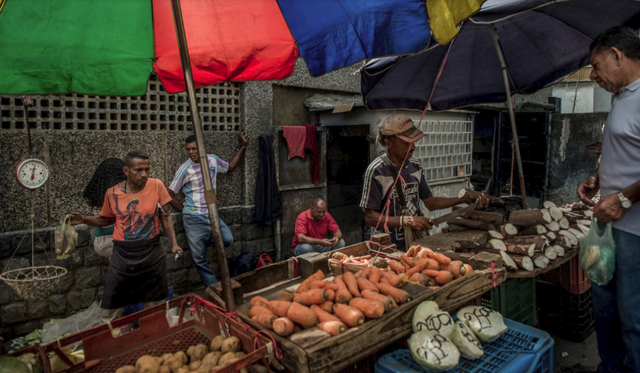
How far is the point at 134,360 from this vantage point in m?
2.07

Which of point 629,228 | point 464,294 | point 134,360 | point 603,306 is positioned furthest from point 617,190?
point 134,360

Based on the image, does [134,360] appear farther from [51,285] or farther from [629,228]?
[629,228]

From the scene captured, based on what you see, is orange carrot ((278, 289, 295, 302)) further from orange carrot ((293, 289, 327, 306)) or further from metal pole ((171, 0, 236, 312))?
metal pole ((171, 0, 236, 312))

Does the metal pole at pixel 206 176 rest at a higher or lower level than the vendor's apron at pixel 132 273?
higher

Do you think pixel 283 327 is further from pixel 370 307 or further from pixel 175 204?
pixel 175 204

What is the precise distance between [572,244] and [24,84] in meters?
4.42

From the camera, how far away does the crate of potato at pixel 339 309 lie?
182cm

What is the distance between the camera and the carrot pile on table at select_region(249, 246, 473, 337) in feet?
6.48

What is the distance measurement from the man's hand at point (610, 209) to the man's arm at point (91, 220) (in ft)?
13.8

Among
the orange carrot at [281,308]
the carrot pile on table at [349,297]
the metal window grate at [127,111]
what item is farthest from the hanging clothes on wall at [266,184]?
the orange carrot at [281,308]

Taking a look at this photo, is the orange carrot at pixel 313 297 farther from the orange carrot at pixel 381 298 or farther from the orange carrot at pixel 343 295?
the orange carrot at pixel 381 298

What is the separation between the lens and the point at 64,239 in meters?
3.78

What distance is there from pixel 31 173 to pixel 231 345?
339 centimetres

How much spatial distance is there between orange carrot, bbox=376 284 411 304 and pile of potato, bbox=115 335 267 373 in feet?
2.64
